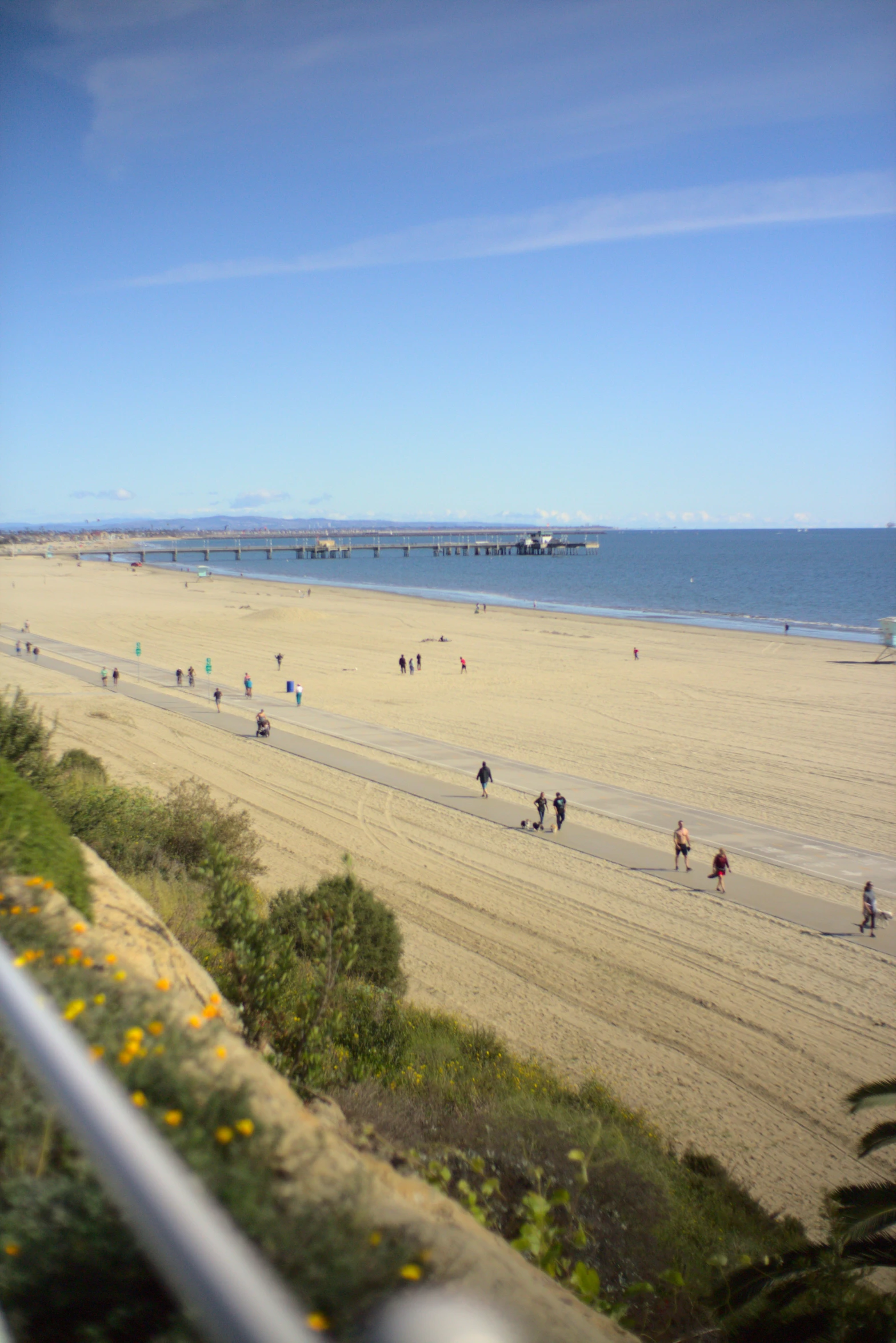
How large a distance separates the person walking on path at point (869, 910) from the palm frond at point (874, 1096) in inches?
281

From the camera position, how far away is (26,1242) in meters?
1.95

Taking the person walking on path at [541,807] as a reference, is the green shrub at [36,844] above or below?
above

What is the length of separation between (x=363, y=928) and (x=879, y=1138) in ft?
18.5

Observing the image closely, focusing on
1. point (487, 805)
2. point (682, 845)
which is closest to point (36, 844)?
point (682, 845)

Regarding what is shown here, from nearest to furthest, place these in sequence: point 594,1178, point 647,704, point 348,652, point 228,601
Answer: point 594,1178 → point 647,704 → point 348,652 → point 228,601

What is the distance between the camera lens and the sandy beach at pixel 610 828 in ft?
32.6

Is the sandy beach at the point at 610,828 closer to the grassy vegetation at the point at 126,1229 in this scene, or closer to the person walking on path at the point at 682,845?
the person walking on path at the point at 682,845

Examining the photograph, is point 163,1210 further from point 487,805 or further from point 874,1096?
point 487,805

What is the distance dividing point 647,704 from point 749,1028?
21.5 meters

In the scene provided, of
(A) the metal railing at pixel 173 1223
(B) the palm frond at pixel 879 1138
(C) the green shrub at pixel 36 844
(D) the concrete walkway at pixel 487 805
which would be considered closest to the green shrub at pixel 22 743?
(C) the green shrub at pixel 36 844

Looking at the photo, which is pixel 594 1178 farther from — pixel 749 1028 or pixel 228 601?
pixel 228 601

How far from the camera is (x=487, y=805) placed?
19.4m

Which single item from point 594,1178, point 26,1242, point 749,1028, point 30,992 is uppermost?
point 30,992

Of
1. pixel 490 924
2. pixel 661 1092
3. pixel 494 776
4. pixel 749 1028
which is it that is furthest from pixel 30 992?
pixel 494 776
